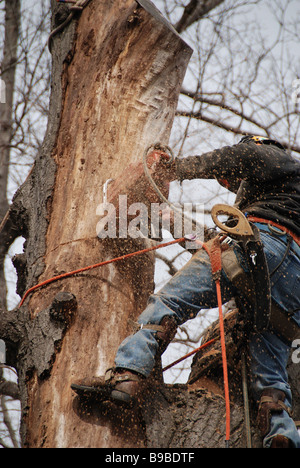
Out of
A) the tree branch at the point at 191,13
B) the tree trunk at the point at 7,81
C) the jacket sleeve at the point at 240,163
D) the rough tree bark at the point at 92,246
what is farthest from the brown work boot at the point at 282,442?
the tree branch at the point at 191,13

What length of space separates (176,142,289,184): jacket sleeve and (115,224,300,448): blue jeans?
0.30 meters

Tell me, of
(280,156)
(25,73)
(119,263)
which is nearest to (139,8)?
(280,156)

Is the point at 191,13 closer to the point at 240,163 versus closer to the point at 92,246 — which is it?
the point at 240,163

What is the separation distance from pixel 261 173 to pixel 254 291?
2.21 ft

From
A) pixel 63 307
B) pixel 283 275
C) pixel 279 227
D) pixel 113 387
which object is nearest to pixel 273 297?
pixel 283 275

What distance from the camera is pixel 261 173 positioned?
9.27ft

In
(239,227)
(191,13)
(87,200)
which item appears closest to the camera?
(239,227)

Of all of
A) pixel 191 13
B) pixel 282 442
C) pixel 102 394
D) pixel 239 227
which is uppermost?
pixel 191 13

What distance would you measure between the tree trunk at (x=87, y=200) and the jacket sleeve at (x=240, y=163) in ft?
1.39

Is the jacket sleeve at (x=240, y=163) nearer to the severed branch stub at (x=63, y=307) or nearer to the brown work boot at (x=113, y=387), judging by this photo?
the severed branch stub at (x=63, y=307)

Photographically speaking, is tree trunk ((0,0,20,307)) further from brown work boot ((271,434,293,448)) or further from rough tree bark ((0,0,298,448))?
brown work boot ((271,434,293,448))

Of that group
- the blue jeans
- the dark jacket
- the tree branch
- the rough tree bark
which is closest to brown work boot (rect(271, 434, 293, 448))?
the rough tree bark

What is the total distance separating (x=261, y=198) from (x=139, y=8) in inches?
55.5

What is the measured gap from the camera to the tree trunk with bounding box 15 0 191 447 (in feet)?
7.93
